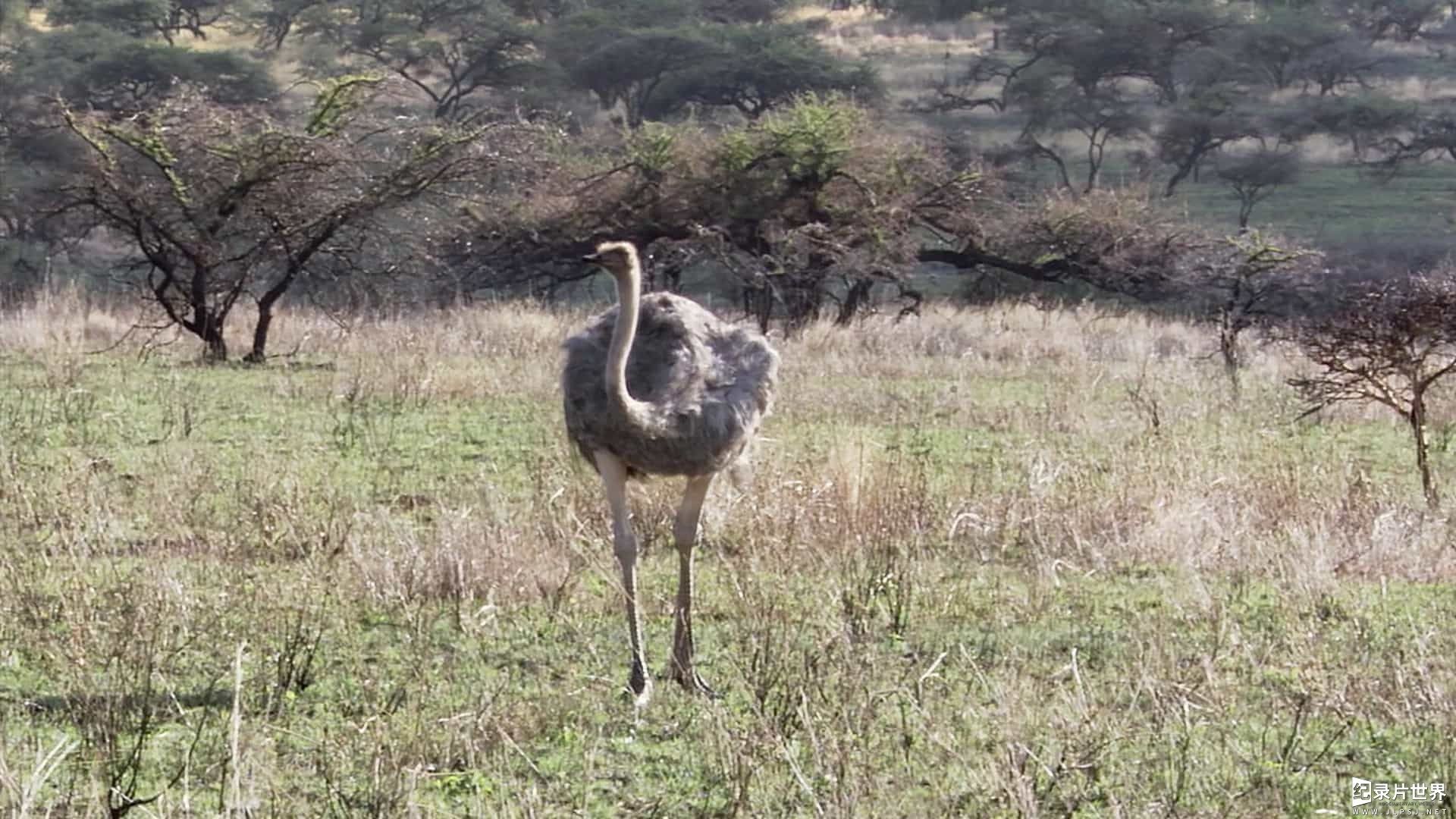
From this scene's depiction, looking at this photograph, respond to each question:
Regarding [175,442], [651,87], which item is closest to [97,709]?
[175,442]

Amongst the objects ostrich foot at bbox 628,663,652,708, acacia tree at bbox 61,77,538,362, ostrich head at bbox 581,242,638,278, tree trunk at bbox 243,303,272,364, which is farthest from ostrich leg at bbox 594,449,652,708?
acacia tree at bbox 61,77,538,362

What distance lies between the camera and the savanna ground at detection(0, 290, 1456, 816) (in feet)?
16.2

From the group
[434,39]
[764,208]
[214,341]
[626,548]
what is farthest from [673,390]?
[434,39]

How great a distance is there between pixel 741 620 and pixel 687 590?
0.68 feet

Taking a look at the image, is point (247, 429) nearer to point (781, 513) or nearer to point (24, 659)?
point (781, 513)

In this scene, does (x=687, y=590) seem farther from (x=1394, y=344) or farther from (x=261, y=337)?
(x=261, y=337)

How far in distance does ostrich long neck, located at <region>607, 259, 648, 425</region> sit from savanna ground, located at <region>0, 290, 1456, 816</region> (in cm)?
69

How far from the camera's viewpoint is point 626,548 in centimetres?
621

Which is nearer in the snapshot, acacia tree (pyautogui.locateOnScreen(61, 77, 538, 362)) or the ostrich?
the ostrich

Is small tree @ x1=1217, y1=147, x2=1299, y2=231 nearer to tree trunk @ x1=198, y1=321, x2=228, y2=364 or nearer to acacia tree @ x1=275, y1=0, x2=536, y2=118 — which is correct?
acacia tree @ x1=275, y1=0, x2=536, y2=118

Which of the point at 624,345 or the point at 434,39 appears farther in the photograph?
the point at 434,39

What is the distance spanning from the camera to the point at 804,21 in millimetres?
51031

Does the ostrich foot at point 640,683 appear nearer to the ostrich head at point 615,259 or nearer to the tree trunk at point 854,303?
the ostrich head at point 615,259

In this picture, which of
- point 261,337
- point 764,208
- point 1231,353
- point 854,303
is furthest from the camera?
point 764,208
